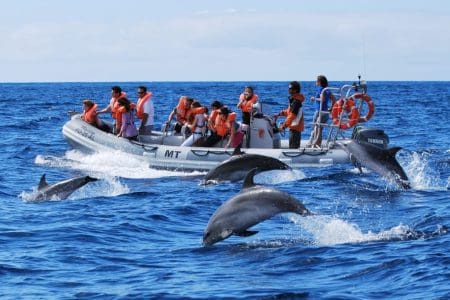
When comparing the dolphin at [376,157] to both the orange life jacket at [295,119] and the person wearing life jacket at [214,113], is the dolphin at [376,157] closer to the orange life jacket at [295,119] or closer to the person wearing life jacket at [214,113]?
the orange life jacket at [295,119]

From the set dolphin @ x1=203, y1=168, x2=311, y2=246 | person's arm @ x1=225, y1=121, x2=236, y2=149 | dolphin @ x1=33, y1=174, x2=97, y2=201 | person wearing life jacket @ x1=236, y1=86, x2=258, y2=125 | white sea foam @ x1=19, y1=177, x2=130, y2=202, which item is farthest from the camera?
person wearing life jacket @ x1=236, y1=86, x2=258, y2=125

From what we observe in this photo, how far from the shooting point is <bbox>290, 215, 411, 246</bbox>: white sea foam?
1377 centimetres

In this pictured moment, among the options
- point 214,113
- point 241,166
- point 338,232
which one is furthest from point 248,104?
point 338,232

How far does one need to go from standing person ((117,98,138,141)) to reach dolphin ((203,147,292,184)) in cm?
625

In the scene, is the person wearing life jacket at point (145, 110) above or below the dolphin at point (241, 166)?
above

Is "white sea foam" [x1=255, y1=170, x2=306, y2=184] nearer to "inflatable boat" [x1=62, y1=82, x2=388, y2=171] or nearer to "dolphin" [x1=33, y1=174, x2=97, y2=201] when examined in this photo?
"inflatable boat" [x1=62, y1=82, x2=388, y2=171]

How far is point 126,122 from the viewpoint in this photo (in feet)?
83.6

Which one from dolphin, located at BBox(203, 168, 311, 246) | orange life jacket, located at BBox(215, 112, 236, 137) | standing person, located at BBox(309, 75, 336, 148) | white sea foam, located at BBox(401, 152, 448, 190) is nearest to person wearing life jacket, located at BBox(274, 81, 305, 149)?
standing person, located at BBox(309, 75, 336, 148)

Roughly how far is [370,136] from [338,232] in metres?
8.65

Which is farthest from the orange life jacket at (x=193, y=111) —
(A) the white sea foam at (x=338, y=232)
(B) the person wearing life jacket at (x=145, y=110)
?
(A) the white sea foam at (x=338, y=232)

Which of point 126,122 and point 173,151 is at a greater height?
point 126,122

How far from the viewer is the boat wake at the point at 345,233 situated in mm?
13758

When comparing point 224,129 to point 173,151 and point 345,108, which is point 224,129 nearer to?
point 173,151

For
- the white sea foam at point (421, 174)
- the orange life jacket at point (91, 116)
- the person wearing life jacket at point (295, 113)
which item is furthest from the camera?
the orange life jacket at point (91, 116)
